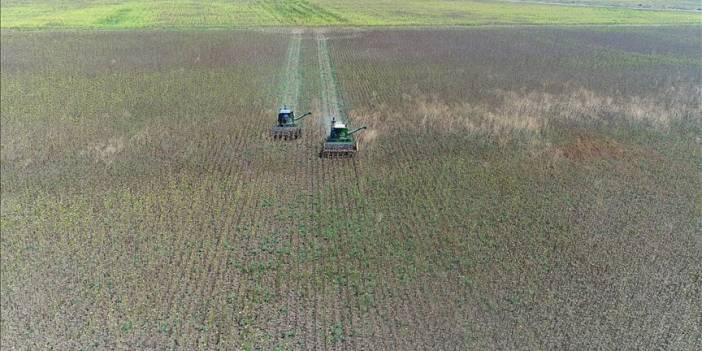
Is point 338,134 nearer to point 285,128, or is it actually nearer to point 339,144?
point 339,144

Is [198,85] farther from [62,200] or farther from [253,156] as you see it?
[62,200]

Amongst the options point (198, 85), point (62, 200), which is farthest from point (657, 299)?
point (198, 85)

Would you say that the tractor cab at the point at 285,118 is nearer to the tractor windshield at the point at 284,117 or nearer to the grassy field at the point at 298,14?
the tractor windshield at the point at 284,117

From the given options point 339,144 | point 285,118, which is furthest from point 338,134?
point 285,118

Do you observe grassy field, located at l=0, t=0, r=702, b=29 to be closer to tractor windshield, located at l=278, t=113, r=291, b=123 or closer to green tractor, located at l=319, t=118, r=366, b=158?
tractor windshield, located at l=278, t=113, r=291, b=123

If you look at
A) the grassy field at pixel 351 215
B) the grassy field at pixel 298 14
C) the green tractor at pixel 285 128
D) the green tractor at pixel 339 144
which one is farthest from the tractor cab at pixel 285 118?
the grassy field at pixel 298 14
